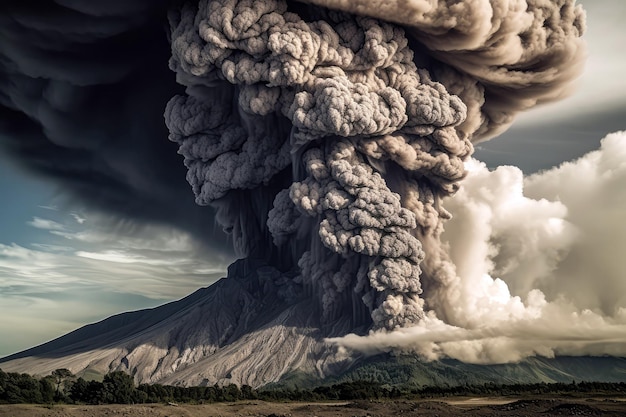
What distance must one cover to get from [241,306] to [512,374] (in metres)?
38.7

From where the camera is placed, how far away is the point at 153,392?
150ft

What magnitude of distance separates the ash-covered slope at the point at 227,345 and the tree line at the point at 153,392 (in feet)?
71.7

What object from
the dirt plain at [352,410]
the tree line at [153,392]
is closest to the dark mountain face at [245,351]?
the tree line at [153,392]

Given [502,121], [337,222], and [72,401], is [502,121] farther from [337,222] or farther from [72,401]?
[72,401]

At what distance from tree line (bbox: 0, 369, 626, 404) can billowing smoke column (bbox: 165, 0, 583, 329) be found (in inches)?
590

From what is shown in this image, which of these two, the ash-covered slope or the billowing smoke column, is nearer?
the billowing smoke column

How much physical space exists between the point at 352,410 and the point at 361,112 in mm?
28276

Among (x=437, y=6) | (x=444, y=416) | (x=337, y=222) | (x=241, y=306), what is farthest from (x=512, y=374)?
(x=444, y=416)

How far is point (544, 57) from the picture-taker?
64.5 meters

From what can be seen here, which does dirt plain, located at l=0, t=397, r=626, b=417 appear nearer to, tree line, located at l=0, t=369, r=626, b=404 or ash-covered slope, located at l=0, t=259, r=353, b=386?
tree line, located at l=0, t=369, r=626, b=404

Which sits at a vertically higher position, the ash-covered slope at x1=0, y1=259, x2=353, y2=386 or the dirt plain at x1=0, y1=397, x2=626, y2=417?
the ash-covered slope at x1=0, y1=259, x2=353, y2=386

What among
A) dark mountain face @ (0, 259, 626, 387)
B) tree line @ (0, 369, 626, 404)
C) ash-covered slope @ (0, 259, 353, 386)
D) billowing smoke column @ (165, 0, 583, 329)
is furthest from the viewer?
ash-covered slope @ (0, 259, 353, 386)

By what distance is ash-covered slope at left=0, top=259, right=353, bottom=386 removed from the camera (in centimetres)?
7619

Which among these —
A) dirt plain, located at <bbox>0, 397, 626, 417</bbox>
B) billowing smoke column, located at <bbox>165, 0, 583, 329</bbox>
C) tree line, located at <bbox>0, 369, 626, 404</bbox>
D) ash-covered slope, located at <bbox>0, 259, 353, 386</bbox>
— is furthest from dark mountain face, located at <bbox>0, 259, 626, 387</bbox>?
dirt plain, located at <bbox>0, 397, 626, 417</bbox>
